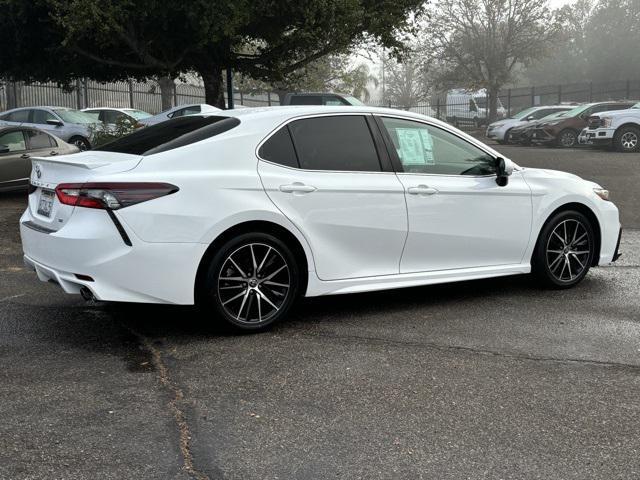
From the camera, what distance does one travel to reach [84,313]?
5883 millimetres

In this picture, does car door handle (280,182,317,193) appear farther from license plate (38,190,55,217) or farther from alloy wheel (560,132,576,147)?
alloy wheel (560,132,576,147)

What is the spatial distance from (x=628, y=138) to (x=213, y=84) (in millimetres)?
12084

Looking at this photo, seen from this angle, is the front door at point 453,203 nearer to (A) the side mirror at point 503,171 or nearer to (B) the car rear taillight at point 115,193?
(A) the side mirror at point 503,171

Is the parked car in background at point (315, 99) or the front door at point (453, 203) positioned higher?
the parked car in background at point (315, 99)

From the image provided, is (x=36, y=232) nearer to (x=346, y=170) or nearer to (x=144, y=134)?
(x=144, y=134)

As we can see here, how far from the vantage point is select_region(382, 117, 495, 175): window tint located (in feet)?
19.5

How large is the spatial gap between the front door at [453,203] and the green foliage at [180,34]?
762cm

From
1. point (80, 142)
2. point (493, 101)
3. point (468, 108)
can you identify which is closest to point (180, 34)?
point (80, 142)

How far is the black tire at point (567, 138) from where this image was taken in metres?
24.9

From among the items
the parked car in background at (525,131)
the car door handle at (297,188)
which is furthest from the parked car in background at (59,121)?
the car door handle at (297,188)

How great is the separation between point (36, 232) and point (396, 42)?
39.4 feet

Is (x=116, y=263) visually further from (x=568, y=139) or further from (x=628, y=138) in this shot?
(x=568, y=139)

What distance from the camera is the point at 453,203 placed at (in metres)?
5.98

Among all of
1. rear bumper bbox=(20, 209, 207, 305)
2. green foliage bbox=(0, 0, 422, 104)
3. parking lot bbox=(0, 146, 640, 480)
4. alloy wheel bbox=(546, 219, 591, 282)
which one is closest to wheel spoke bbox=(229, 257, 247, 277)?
rear bumper bbox=(20, 209, 207, 305)
